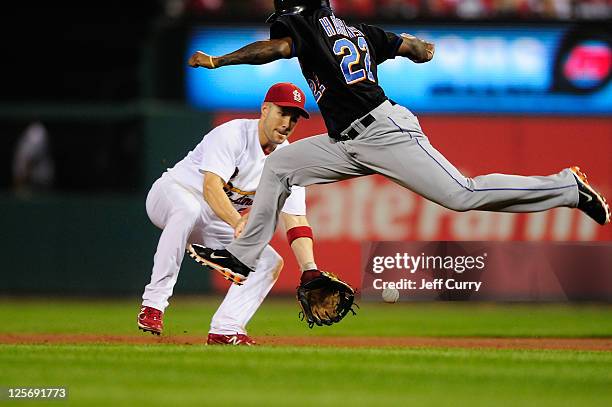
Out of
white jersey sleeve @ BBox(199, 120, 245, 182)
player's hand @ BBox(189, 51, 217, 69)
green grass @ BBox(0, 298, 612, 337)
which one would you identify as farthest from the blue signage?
player's hand @ BBox(189, 51, 217, 69)

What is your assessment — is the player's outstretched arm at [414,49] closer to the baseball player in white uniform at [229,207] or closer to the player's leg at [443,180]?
the player's leg at [443,180]

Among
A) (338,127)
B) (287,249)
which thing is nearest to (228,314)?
(338,127)

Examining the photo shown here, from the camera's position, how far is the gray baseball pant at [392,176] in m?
6.43

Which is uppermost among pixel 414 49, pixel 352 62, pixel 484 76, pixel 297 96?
pixel 484 76

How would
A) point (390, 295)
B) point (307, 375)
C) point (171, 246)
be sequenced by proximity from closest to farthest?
point (307, 375) → point (171, 246) → point (390, 295)

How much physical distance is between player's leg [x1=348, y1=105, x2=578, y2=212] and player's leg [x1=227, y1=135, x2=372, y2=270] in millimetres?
137

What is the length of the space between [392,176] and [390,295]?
4.09 feet

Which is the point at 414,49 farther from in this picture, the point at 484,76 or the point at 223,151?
the point at 484,76

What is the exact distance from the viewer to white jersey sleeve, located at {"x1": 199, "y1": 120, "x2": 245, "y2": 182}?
725 cm

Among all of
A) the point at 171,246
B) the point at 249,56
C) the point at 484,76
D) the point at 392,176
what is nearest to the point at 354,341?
the point at 171,246

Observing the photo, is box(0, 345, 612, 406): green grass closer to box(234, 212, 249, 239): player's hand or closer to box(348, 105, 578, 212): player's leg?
box(234, 212, 249, 239): player's hand

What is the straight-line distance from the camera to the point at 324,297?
708 cm

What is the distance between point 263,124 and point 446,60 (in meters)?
5.89

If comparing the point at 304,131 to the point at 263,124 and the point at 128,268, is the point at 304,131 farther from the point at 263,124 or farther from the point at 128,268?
the point at 263,124
